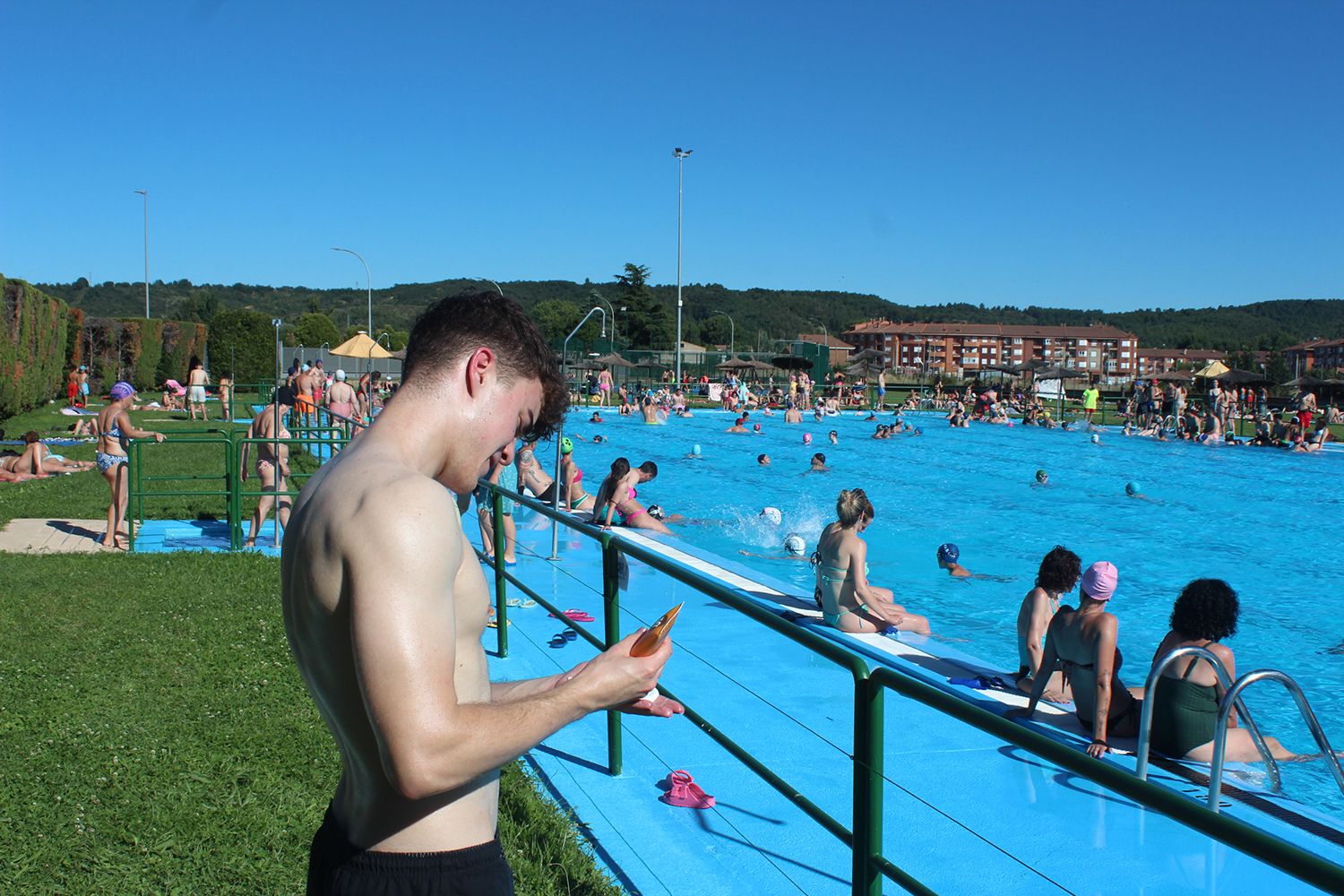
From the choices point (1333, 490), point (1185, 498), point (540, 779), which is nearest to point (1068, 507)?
point (1185, 498)

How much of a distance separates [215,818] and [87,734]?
4.15ft

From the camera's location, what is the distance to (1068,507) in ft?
60.2

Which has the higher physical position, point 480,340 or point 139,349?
point 139,349

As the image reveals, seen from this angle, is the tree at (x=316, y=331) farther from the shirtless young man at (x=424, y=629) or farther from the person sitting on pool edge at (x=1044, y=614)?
the shirtless young man at (x=424, y=629)

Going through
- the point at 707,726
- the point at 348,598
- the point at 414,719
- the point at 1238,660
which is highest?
the point at 348,598

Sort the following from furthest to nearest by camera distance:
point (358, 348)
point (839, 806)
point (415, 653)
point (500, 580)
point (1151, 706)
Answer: point (358, 348)
point (500, 580)
point (1151, 706)
point (839, 806)
point (415, 653)

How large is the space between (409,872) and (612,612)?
9.22 feet

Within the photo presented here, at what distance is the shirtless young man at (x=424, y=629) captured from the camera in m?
1.43

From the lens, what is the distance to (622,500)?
12.6 meters

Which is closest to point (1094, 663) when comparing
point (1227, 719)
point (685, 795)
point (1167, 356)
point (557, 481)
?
point (1227, 719)

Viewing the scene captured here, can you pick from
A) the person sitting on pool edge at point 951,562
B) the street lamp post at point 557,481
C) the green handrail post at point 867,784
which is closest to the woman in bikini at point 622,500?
the street lamp post at point 557,481

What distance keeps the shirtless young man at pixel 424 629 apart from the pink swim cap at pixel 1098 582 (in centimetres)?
473

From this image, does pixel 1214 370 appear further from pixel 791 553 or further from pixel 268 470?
pixel 268 470

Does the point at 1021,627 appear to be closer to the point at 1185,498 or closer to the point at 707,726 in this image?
the point at 707,726
